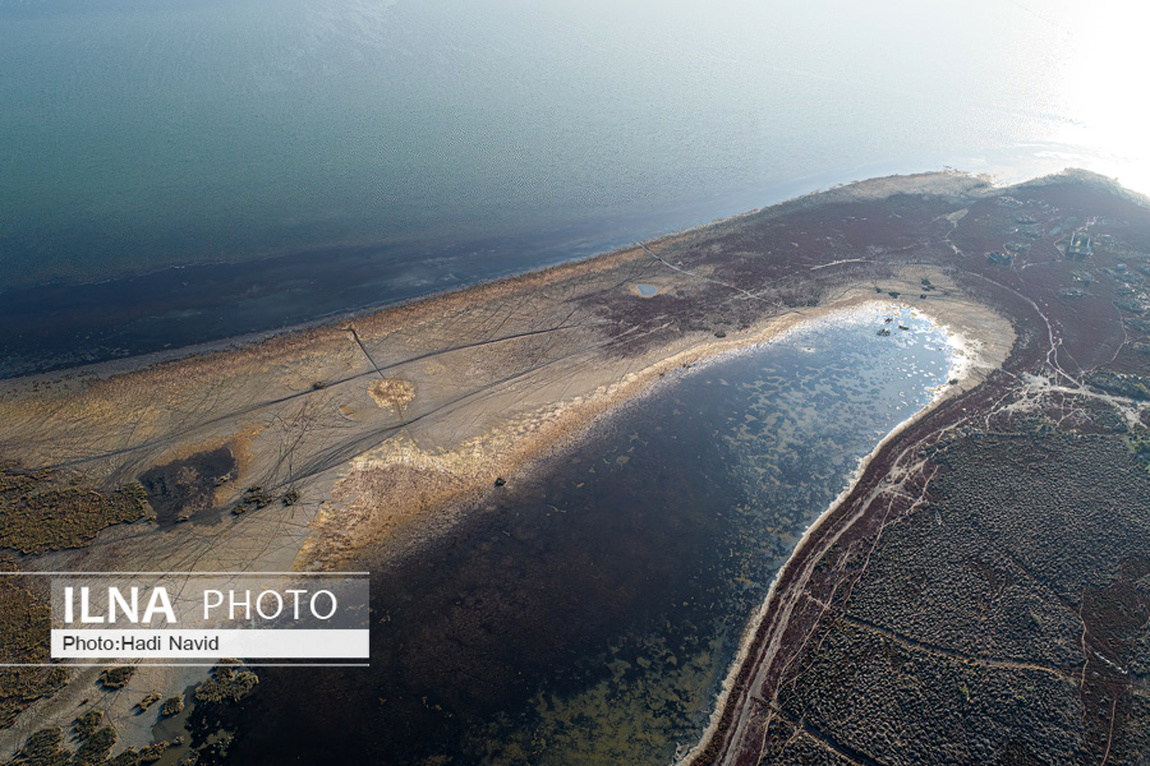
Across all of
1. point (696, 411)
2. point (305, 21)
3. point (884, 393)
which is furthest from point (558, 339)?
point (305, 21)

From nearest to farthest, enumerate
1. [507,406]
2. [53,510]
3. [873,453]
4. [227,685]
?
[227,685] < [53,510] < [873,453] < [507,406]

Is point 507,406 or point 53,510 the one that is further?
point 507,406

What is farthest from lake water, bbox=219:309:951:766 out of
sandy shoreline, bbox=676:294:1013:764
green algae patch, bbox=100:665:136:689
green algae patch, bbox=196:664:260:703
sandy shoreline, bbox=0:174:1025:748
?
green algae patch, bbox=100:665:136:689

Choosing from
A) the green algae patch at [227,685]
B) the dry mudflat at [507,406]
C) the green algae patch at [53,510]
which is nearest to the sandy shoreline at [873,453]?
the dry mudflat at [507,406]

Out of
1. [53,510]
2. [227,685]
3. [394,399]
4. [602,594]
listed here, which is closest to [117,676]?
[227,685]

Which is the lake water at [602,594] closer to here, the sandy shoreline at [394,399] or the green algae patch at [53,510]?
the sandy shoreline at [394,399]

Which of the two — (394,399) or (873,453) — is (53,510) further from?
(873,453)

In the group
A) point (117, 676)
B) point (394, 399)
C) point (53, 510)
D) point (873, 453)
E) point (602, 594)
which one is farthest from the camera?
point (394, 399)
